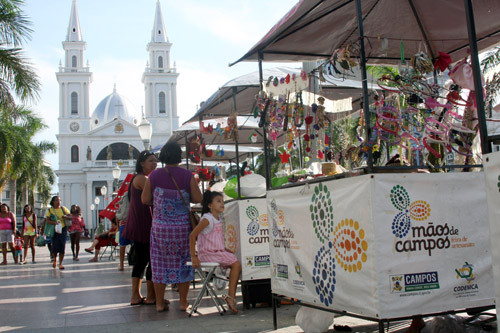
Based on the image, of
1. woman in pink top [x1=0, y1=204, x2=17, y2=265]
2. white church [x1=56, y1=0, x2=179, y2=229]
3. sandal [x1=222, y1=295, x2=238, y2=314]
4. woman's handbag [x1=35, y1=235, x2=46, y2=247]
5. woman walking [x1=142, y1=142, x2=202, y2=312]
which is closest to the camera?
sandal [x1=222, y1=295, x2=238, y2=314]

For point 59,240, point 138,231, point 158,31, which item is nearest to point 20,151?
point 59,240

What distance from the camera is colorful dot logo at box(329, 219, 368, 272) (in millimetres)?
3837

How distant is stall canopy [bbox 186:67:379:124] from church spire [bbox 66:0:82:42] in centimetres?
8349

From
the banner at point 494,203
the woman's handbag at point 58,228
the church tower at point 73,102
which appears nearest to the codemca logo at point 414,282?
the banner at point 494,203

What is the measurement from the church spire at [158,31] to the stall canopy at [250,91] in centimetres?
8041

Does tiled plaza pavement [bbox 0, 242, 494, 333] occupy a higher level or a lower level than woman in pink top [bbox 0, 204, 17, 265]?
lower

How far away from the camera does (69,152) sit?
8525 cm

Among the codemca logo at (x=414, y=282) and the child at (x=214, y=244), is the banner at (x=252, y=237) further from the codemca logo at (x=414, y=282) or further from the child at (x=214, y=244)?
the codemca logo at (x=414, y=282)

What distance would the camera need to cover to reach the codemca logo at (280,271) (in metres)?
5.06

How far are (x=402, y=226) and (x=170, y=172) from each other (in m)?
3.03

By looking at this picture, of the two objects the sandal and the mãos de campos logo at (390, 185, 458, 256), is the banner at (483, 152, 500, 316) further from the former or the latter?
the sandal

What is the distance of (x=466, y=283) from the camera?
13.1 feet

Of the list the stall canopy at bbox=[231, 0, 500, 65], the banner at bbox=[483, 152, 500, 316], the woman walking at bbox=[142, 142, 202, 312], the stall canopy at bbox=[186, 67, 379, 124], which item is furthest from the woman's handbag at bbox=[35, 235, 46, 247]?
the banner at bbox=[483, 152, 500, 316]

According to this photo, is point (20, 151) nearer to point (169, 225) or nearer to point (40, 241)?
point (40, 241)
